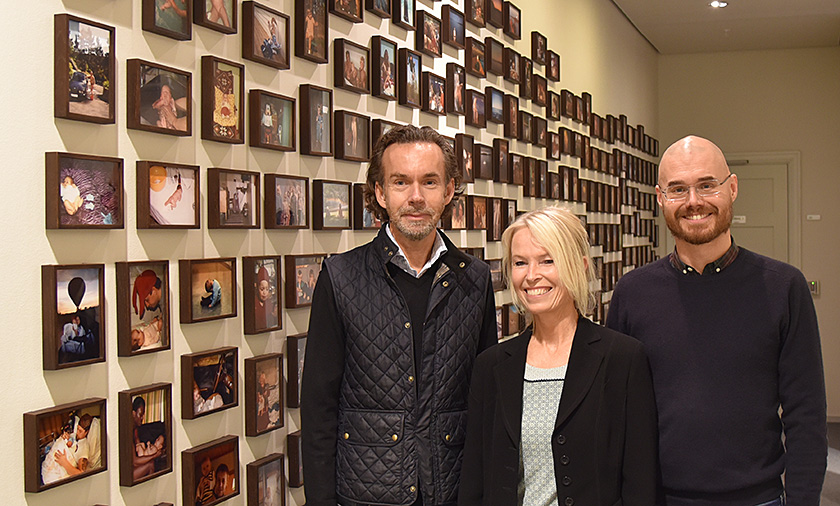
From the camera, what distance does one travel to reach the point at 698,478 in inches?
76.7

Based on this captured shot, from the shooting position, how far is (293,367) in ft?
7.91

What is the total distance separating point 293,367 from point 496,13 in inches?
91.7

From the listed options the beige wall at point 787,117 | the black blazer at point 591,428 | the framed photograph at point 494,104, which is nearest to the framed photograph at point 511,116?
the framed photograph at point 494,104

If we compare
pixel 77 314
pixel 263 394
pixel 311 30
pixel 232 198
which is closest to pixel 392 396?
pixel 263 394

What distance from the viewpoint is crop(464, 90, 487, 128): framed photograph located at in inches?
145

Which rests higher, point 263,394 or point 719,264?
point 719,264

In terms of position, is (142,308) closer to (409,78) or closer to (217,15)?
(217,15)

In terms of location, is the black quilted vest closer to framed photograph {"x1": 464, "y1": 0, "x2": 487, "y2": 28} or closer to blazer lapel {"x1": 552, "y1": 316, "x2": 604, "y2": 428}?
blazer lapel {"x1": 552, "y1": 316, "x2": 604, "y2": 428}

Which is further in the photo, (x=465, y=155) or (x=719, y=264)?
(x=465, y=155)

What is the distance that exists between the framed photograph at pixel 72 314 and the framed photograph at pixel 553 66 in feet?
12.0

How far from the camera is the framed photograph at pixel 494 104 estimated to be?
393 cm

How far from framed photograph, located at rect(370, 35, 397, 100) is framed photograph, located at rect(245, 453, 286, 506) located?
1.28 metres

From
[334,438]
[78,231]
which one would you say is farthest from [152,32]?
[334,438]

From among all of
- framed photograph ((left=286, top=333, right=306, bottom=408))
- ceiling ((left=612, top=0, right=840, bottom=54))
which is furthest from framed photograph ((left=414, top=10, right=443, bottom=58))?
ceiling ((left=612, top=0, right=840, bottom=54))
